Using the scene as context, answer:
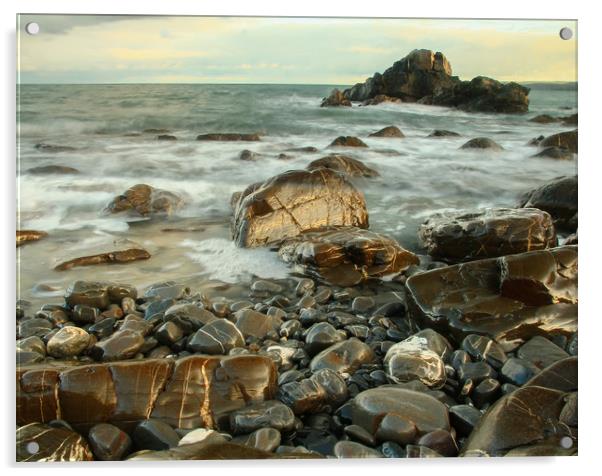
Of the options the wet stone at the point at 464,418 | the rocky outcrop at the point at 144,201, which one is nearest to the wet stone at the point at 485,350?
the wet stone at the point at 464,418

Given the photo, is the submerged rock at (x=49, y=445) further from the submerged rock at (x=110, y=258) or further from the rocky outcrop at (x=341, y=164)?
the rocky outcrop at (x=341, y=164)

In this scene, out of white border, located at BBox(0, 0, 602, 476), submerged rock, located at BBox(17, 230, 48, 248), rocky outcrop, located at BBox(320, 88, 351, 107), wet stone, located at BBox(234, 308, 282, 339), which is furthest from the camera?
rocky outcrop, located at BBox(320, 88, 351, 107)

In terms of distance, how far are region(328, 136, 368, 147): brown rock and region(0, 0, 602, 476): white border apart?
0.59 meters

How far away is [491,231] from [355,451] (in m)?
1.36

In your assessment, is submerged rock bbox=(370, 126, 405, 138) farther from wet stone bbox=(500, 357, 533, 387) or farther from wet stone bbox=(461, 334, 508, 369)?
wet stone bbox=(500, 357, 533, 387)

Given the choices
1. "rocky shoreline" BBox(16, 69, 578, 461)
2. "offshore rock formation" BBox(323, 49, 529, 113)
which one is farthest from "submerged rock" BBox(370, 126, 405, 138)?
"offshore rock formation" BBox(323, 49, 529, 113)

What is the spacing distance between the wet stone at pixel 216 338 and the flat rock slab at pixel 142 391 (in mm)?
150

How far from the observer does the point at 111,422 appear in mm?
2316

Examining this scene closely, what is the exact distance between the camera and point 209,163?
9.75ft

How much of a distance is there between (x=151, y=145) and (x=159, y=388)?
46.3 inches

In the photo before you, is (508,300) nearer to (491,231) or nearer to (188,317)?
(491,231)

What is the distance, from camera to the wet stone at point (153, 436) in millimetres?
2318

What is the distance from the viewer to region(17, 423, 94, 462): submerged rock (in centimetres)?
231
